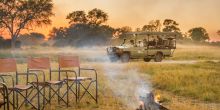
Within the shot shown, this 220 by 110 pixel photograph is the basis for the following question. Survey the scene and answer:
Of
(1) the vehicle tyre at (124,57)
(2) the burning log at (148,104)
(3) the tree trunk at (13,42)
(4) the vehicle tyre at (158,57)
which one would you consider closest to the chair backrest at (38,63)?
(2) the burning log at (148,104)

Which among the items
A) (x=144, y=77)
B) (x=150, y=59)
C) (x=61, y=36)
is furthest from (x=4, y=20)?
(x=144, y=77)

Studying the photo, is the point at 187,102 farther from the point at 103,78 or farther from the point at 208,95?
the point at 103,78

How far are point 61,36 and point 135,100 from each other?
43.1 meters

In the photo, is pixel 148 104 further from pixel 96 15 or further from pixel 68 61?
pixel 96 15

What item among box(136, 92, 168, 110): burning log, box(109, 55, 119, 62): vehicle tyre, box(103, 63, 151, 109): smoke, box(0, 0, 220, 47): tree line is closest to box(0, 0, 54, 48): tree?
box(0, 0, 220, 47): tree line

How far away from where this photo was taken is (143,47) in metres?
26.4

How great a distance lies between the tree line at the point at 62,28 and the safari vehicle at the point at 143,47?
16.0m

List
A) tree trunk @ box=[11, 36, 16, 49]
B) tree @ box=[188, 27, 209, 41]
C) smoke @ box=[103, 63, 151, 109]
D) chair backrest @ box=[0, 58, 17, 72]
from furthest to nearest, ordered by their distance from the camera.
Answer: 1. tree @ box=[188, 27, 209, 41]
2. tree trunk @ box=[11, 36, 16, 49]
3. smoke @ box=[103, 63, 151, 109]
4. chair backrest @ box=[0, 58, 17, 72]

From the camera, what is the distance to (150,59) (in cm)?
2739

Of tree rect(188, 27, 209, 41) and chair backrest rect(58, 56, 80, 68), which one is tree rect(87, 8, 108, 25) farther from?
chair backrest rect(58, 56, 80, 68)

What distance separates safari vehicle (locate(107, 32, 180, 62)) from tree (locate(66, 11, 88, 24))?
89.2ft

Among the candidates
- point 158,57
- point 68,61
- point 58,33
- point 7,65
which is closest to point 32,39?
point 58,33

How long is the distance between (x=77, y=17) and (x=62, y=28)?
2.10 meters

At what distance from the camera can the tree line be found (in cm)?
→ 4353
